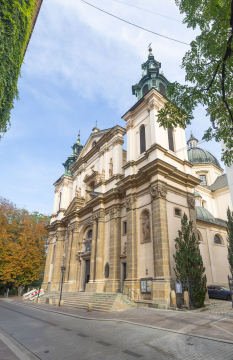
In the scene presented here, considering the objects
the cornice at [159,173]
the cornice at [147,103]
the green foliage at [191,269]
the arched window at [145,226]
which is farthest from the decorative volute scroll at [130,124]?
the green foliage at [191,269]

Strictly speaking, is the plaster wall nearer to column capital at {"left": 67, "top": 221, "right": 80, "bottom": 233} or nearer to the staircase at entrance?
column capital at {"left": 67, "top": 221, "right": 80, "bottom": 233}

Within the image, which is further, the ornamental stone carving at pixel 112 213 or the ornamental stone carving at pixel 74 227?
the ornamental stone carving at pixel 74 227

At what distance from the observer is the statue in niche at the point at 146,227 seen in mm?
18172

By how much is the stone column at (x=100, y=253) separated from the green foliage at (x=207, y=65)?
55.2 ft

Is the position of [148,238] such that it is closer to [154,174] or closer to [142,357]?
[154,174]

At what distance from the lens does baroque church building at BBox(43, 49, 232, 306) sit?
1736 centimetres

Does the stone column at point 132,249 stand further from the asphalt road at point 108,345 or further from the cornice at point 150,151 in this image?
the asphalt road at point 108,345

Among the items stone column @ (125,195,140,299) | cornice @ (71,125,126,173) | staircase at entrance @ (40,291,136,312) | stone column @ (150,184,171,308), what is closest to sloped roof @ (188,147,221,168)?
cornice @ (71,125,126,173)

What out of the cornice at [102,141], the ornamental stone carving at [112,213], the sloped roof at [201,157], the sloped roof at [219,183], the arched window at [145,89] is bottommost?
the ornamental stone carving at [112,213]

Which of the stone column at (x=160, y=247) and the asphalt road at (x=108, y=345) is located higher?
the stone column at (x=160, y=247)

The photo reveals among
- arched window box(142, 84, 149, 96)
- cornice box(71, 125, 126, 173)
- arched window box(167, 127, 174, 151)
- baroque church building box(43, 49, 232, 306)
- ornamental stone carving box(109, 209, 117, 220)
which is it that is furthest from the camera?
cornice box(71, 125, 126, 173)

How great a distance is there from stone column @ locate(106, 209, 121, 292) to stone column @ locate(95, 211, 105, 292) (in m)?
1.11

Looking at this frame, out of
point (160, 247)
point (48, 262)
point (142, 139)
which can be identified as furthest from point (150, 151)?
point (48, 262)

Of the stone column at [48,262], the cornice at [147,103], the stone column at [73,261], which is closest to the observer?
the cornice at [147,103]
